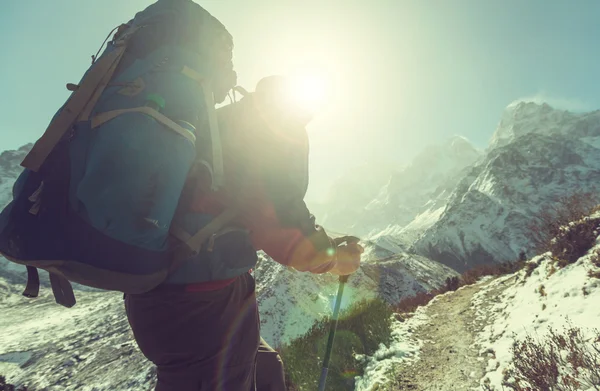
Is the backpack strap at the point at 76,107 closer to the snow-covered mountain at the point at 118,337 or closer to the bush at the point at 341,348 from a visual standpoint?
the bush at the point at 341,348

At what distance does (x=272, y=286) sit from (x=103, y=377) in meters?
8.18

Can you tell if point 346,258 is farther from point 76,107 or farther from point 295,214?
point 76,107

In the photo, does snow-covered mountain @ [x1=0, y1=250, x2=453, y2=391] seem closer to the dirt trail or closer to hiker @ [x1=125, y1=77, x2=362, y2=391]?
the dirt trail

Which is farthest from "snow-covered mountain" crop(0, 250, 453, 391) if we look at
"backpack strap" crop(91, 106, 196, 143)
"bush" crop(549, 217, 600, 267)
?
"backpack strap" crop(91, 106, 196, 143)

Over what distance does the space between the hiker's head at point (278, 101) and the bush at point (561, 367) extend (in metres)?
3.97

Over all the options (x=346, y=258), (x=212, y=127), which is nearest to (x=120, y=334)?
(x=346, y=258)

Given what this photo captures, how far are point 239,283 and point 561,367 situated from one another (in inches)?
168

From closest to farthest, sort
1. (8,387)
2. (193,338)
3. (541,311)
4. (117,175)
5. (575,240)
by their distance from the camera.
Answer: (117,175) < (193,338) < (541,311) < (575,240) < (8,387)

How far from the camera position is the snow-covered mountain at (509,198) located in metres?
81.5

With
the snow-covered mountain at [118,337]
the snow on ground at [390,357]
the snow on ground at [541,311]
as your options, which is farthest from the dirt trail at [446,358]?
the snow-covered mountain at [118,337]

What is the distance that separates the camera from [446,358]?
5.96m

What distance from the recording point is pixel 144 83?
1.34 metres

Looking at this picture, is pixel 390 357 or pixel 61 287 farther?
pixel 390 357

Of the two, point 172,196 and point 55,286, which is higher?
point 172,196
